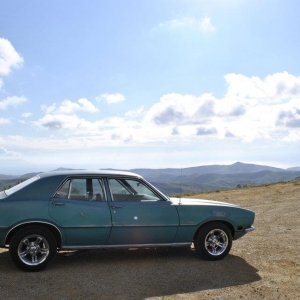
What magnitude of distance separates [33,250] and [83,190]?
1.20 m

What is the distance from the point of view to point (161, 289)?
16.3ft

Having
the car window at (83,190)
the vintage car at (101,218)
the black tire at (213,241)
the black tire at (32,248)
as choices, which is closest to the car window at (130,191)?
the vintage car at (101,218)

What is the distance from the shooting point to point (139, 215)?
5906mm

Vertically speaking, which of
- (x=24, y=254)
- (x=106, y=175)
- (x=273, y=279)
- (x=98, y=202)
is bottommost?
(x=273, y=279)

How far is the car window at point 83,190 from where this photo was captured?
5781mm

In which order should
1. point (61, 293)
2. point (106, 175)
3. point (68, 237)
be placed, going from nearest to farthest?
point (61, 293) < point (68, 237) < point (106, 175)

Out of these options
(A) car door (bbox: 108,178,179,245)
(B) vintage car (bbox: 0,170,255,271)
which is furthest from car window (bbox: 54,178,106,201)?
(A) car door (bbox: 108,178,179,245)

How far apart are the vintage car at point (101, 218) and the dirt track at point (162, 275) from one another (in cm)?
37

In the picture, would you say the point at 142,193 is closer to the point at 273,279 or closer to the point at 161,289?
the point at 161,289

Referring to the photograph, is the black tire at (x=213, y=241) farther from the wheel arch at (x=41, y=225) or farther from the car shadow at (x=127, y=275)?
the wheel arch at (x=41, y=225)

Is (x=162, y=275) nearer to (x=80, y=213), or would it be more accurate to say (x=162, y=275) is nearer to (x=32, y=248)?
(x=80, y=213)

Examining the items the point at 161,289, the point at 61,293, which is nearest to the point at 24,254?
the point at 61,293

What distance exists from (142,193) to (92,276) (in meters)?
1.58

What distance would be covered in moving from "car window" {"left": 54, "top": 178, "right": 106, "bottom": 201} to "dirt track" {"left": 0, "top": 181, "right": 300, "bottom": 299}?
116cm
